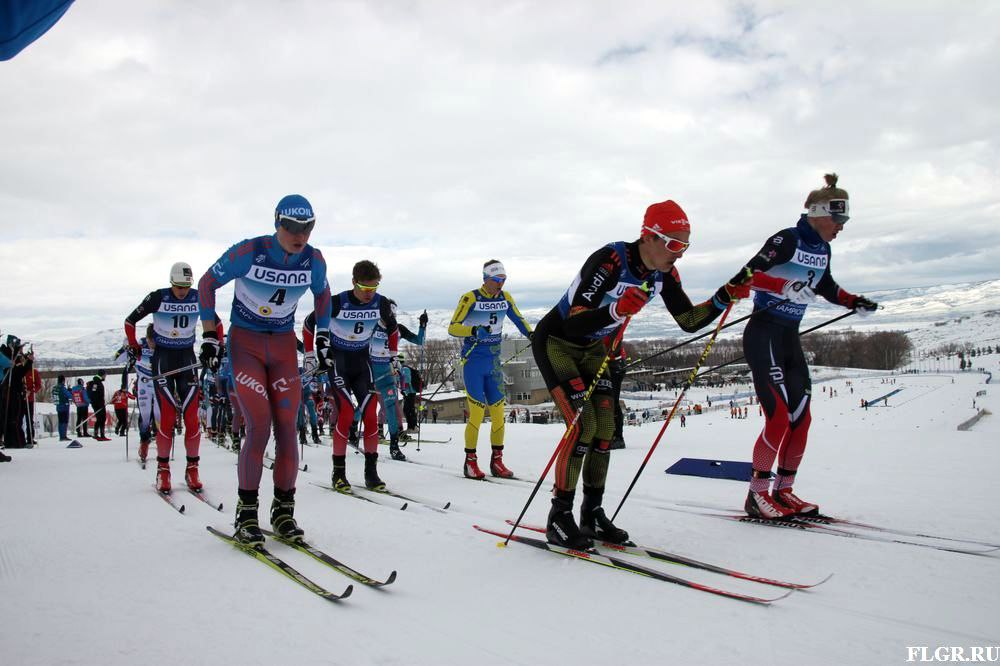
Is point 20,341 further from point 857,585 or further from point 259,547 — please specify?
point 857,585

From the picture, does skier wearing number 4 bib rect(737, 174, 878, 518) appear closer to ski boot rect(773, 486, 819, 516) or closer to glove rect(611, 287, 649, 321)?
ski boot rect(773, 486, 819, 516)

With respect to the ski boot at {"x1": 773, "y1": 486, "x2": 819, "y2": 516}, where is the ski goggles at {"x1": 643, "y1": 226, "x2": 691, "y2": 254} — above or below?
above

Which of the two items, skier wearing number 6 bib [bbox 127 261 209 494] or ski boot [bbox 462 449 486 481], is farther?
ski boot [bbox 462 449 486 481]

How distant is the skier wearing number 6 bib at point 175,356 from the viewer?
6.34 m

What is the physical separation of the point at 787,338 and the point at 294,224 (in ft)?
12.0

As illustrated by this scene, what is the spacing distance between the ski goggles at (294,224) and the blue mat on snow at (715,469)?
183 inches

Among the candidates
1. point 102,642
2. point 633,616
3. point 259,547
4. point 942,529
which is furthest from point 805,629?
point 259,547

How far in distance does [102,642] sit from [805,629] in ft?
8.77

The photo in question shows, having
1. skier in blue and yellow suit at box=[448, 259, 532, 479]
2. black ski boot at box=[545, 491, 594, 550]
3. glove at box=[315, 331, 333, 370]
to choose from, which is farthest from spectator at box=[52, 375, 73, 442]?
black ski boot at box=[545, 491, 594, 550]

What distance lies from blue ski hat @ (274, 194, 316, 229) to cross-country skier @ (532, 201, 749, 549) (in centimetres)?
175

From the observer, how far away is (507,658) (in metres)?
2.16

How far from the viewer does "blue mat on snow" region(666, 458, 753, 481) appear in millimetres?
6059

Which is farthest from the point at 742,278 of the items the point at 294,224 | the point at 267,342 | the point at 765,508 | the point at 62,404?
the point at 62,404

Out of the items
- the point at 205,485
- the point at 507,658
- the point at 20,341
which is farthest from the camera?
the point at 20,341
